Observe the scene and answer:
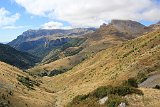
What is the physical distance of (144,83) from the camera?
6612 centimetres

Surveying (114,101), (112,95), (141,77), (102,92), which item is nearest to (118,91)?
(112,95)

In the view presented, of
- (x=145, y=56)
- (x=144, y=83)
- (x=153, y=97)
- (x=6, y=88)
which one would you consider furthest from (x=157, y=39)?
(x=153, y=97)

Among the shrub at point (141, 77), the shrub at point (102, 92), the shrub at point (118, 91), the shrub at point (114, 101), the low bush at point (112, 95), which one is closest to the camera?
the shrub at point (114, 101)

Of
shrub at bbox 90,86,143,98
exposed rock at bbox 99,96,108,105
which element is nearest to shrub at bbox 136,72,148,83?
shrub at bbox 90,86,143,98

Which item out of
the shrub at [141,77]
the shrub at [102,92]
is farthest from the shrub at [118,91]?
the shrub at [141,77]

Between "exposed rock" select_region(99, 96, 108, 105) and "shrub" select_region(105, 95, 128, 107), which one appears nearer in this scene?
"shrub" select_region(105, 95, 128, 107)

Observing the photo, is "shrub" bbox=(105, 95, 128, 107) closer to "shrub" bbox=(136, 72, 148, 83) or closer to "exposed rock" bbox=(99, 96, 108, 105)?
"exposed rock" bbox=(99, 96, 108, 105)

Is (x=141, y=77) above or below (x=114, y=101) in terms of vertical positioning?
below

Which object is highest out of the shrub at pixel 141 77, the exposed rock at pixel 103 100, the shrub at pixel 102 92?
the shrub at pixel 102 92

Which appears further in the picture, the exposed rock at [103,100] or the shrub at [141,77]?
the shrub at [141,77]

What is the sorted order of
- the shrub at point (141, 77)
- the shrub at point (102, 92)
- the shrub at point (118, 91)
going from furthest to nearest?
the shrub at point (141, 77), the shrub at point (102, 92), the shrub at point (118, 91)

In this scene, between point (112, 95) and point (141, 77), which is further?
point (141, 77)

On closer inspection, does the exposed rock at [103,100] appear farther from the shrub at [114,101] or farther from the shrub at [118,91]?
the shrub at [118,91]

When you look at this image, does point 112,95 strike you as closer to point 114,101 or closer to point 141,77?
point 114,101
